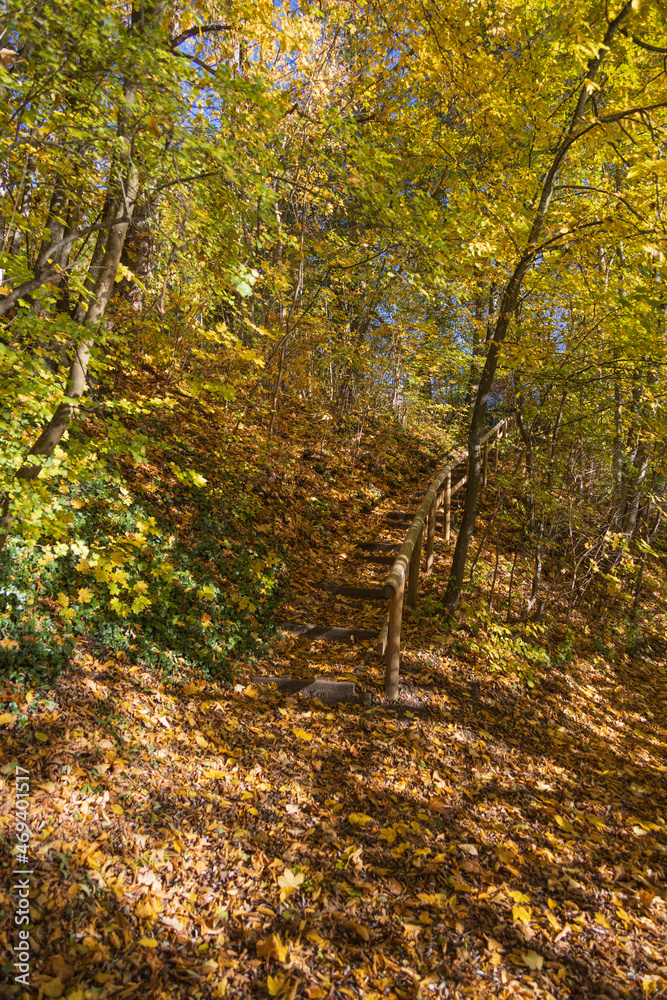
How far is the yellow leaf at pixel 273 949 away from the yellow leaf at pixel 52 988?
0.90m

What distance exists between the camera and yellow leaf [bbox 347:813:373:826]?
134 inches

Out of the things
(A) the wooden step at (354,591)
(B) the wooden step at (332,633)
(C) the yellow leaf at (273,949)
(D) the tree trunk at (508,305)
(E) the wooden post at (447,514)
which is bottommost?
(C) the yellow leaf at (273,949)

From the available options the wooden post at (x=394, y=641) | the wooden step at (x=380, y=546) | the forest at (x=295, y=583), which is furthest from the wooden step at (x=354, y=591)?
the wooden post at (x=394, y=641)

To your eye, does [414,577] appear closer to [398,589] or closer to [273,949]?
[398,589]

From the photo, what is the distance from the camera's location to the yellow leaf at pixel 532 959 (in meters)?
2.69

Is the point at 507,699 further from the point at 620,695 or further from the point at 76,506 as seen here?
the point at 76,506

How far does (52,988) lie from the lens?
207cm

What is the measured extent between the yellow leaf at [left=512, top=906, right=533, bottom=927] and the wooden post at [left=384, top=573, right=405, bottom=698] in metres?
1.79

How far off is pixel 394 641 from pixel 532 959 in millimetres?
A: 2153

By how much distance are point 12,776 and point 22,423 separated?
86.8 inches

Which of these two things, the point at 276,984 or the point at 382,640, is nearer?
the point at 276,984

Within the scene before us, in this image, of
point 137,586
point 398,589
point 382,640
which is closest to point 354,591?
point 382,640

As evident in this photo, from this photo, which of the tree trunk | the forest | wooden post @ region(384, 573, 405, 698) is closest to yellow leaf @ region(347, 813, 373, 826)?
the forest

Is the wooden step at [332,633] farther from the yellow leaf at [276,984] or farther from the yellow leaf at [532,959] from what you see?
the yellow leaf at [276,984]
